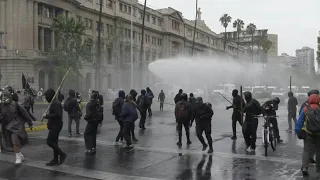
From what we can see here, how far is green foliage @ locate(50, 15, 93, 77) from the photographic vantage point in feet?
150

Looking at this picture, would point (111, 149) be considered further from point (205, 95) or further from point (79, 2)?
point (79, 2)

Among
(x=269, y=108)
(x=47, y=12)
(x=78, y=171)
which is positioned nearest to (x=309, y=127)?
(x=269, y=108)

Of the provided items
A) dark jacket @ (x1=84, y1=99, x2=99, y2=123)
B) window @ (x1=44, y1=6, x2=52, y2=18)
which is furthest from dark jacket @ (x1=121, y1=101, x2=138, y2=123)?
window @ (x1=44, y1=6, x2=52, y2=18)

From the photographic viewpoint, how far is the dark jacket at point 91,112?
33.2 ft

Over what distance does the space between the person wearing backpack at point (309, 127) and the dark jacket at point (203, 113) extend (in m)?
3.19

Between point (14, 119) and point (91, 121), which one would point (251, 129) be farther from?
point (14, 119)

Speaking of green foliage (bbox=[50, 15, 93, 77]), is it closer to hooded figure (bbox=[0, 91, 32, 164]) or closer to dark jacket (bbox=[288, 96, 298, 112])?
dark jacket (bbox=[288, 96, 298, 112])

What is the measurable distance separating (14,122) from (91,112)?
81.5 inches

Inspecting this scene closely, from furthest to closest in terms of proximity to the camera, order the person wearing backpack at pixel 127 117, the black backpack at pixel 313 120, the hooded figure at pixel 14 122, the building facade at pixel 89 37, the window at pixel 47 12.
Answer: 1. the window at pixel 47 12
2. the building facade at pixel 89 37
3. the person wearing backpack at pixel 127 117
4. the hooded figure at pixel 14 122
5. the black backpack at pixel 313 120

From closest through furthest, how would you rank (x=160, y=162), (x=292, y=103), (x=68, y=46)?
(x=160, y=162) → (x=292, y=103) → (x=68, y=46)

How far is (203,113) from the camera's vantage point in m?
10.4

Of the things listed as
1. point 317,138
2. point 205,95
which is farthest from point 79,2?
point 317,138

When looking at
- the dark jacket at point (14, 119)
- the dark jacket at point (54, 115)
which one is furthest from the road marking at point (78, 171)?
the dark jacket at point (54, 115)

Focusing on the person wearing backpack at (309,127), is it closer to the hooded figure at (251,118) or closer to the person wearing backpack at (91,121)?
the hooded figure at (251,118)
